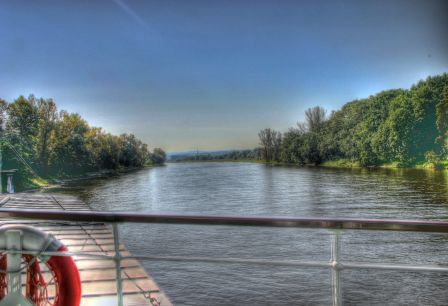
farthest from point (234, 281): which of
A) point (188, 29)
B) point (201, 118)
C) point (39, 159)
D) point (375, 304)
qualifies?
point (188, 29)

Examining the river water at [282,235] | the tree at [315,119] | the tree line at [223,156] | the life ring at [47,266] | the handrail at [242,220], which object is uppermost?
the tree at [315,119]

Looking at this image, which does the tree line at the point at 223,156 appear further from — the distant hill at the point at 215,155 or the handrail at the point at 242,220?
the handrail at the point at 242,220

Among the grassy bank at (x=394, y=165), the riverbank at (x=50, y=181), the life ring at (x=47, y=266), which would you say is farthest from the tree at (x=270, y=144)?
the life ring at (x=47, y=266)

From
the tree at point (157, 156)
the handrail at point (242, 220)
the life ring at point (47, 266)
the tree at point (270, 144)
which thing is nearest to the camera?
the handrail at point (242, 220)

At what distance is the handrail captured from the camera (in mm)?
776

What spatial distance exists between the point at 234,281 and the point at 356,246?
443 centimetres

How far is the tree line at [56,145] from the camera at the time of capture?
10234 mm

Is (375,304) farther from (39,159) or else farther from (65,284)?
(39,159)

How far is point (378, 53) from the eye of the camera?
18.8m

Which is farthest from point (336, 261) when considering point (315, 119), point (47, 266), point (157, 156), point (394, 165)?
point (394, 165)

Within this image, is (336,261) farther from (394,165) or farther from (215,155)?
(394,165)

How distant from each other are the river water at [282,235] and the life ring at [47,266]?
159 inches

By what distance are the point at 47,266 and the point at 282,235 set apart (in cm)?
1147

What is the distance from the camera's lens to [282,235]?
39.7 feet
